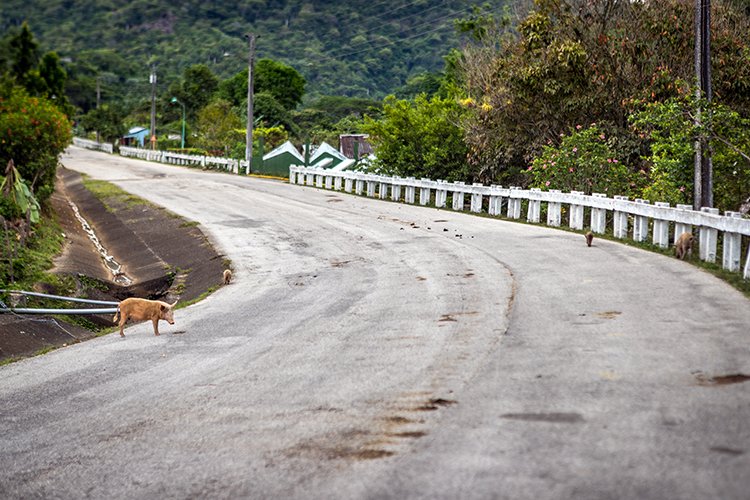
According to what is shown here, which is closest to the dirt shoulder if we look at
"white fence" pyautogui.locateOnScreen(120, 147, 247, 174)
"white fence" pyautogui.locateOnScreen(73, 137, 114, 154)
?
"white fence" pyautogui.locateOnScreen(120, 147, 247, 174)

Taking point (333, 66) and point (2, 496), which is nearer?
point (2, 496)

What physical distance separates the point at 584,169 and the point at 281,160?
3066 centimetres

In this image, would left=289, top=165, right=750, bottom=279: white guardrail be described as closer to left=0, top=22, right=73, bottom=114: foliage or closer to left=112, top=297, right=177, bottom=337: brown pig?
left=112, top=297, right=177, bottom=337: brown pig

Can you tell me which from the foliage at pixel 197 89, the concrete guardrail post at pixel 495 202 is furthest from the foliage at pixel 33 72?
the concrete guardrail post at pixel 495 202

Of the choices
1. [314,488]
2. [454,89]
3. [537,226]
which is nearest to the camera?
[314,488]

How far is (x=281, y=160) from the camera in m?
54.0

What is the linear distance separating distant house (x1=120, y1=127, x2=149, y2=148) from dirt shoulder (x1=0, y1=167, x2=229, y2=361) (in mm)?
71379

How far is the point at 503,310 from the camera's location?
1134 centimetres

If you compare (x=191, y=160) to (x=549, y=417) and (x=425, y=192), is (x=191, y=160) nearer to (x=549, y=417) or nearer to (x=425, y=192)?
(x=425, y=192)

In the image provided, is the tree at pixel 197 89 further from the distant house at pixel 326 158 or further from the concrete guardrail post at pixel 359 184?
the concrete guardrail post at pixel 359 184

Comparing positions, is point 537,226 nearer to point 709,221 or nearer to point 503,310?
point 709,221

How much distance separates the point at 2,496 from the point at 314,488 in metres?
2.48

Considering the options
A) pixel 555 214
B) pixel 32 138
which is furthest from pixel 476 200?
pixel 32 138

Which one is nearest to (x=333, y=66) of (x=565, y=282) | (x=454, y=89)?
(x=454, y=89)
